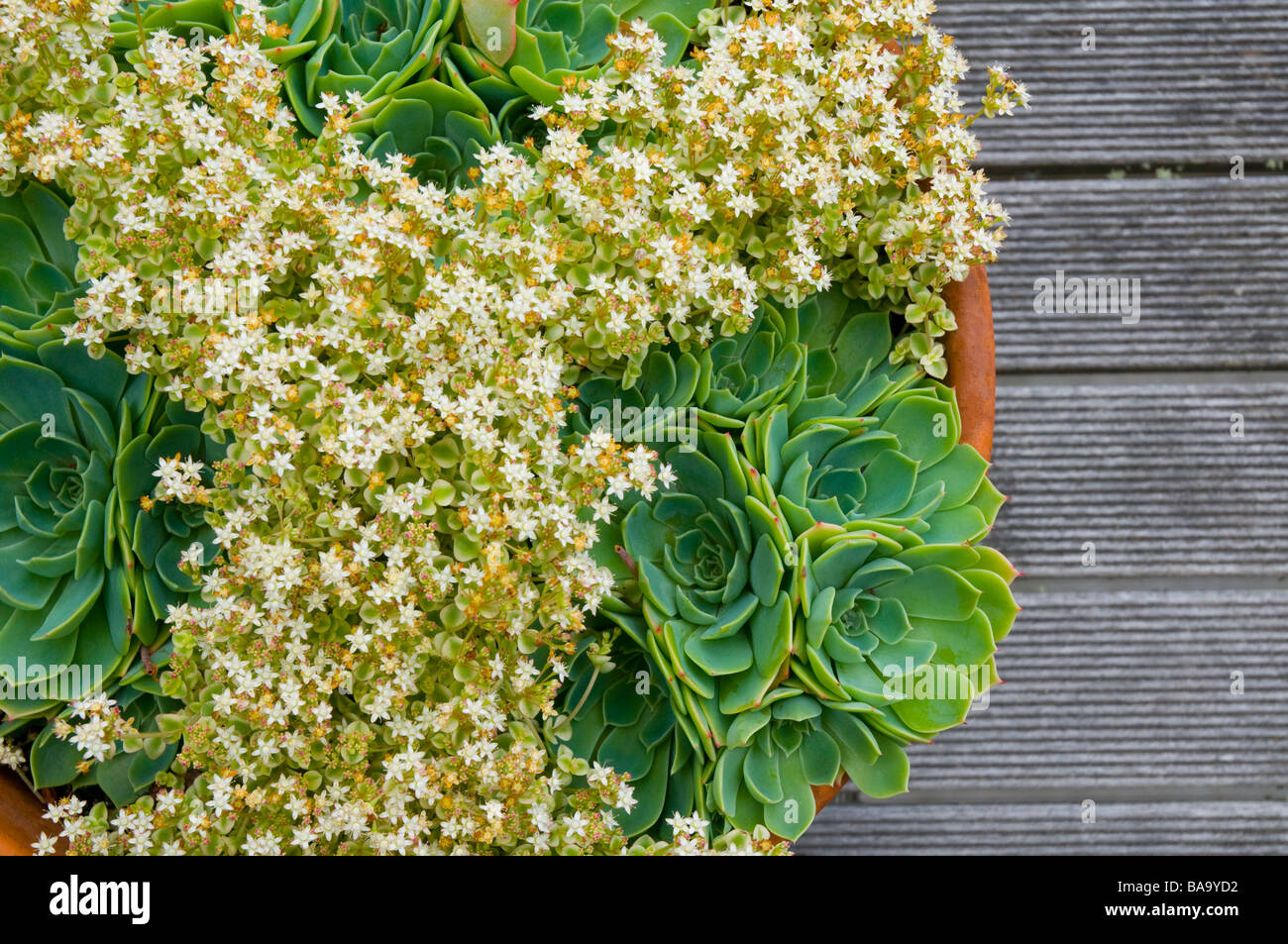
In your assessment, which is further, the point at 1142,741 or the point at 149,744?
the point at 1142,741

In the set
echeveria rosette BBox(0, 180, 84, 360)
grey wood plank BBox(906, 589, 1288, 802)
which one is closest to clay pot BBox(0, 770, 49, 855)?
echeveria rosette BBox(0, 180, 84, 360)

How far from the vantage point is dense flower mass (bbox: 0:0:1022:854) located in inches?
29.2

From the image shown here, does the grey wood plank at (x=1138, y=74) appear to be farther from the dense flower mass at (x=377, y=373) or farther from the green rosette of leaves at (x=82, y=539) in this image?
the green rosette of leaves at (x=82, y=539)

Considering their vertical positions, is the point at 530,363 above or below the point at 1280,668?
above

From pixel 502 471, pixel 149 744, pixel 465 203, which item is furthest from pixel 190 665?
pixel 465 203

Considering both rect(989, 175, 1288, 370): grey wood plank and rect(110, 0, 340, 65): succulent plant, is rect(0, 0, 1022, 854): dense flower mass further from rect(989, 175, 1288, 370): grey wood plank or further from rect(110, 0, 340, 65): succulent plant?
rect(989, 175, 1288, 370): grey wood plank

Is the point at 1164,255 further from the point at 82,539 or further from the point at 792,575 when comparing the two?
the point at 82,539

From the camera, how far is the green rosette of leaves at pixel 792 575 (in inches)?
32.4

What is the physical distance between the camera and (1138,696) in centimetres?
133

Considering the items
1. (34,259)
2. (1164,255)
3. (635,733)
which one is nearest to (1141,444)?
(1164,255)

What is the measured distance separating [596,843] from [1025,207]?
3.44 feet

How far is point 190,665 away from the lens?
0.78 m

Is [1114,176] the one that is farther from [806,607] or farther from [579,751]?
[579,751]

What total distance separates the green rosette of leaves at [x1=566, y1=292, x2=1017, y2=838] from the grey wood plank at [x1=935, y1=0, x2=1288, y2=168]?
2.18ft
